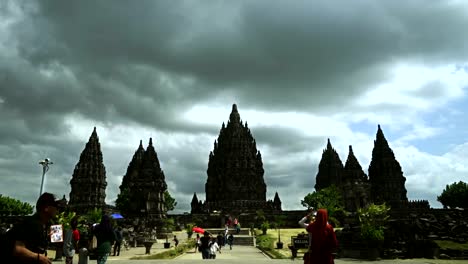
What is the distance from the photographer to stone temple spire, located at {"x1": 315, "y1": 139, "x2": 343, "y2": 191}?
10088cm

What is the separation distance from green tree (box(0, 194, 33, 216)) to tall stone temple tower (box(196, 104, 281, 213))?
3836cm

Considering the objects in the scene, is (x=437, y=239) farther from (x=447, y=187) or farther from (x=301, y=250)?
(x=447, y=187)

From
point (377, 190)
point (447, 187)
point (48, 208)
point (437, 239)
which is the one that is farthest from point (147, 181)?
point (447, 187)

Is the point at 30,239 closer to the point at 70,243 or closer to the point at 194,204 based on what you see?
the point at 70,243

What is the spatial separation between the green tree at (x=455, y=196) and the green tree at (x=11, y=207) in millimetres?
94016

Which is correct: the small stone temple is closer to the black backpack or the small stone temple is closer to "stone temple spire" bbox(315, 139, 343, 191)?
"stone temple spire" bbox(315, 139, 343, 191)

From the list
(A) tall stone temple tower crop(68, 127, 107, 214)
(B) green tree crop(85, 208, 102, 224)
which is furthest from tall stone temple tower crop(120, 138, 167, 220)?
(A) tall stone temple tower crop(68, 127, 107, 214)

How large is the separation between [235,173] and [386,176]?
3595 cm

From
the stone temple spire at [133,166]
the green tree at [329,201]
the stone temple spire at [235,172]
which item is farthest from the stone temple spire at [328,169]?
the stone temple spire at [133,166]

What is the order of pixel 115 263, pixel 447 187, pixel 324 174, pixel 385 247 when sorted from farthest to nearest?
1. pixel 324 174
2. pixel 447 187
3. pixel 385 247
4. pixel 115 263

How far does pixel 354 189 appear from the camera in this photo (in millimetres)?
66688

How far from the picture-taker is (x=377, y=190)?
295 ft

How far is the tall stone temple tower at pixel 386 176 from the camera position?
8725 centimetres

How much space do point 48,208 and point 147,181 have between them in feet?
169
